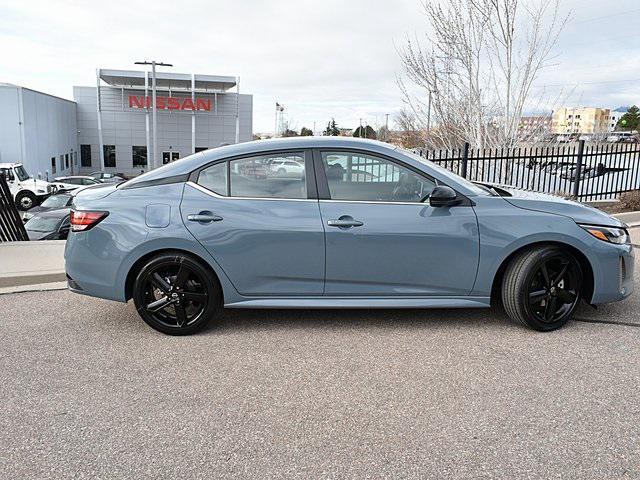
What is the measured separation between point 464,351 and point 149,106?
47.7 metres

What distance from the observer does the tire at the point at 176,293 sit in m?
4.07

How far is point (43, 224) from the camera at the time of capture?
1164 centimetres

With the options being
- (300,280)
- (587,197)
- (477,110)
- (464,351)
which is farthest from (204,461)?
(477,110)

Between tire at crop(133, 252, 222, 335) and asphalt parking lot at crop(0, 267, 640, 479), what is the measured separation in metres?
0.15

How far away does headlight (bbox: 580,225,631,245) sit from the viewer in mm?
4160

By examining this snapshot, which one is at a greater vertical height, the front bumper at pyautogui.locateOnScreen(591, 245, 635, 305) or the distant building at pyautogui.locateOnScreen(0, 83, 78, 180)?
the distant building at pyautogui.locateOnScreen(0, 83, 78, 180)

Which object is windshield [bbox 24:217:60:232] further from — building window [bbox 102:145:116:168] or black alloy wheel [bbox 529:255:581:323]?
building window [bbox 102:145:116:168]

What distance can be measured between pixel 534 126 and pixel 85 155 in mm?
44831

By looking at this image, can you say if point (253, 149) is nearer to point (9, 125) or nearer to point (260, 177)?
point (260, 177)

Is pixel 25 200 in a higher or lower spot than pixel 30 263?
lower

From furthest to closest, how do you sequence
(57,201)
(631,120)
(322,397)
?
1. (631,120)
2. (57,201)
3. (322,397)

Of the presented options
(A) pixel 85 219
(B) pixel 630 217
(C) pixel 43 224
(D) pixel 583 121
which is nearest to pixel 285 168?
(A) pixel 85 219

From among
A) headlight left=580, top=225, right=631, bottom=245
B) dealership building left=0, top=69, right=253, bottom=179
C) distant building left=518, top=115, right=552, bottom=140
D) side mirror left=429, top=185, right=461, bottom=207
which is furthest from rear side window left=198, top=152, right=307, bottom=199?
dealership building left=0, top=69, right=253, bottom=179

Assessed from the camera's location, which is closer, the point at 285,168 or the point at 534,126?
the point at 285,168
